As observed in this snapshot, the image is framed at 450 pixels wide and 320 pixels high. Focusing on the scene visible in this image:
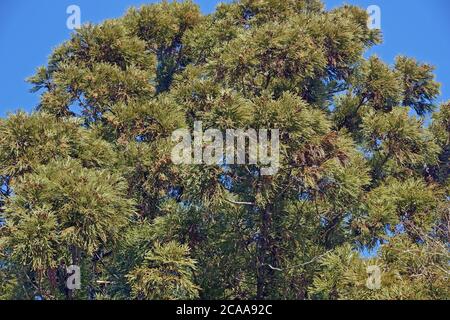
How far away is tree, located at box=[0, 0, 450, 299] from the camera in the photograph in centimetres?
1312

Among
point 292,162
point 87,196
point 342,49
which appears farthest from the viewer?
point 342,49

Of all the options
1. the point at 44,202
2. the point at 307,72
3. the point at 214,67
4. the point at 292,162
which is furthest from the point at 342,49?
the point at 44,202

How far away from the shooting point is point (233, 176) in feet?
46.8

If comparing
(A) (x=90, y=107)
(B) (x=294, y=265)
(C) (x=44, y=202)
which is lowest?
(B) (x=294, y=265)

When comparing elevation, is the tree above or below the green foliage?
above

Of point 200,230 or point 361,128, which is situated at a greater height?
point 361,128

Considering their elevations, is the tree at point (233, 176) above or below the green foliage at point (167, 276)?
above

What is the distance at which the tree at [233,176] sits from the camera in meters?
13.1

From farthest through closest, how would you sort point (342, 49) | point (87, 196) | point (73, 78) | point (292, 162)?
point (73, 78) → point (342, 49) → point (292, 162) → point (87, 196)

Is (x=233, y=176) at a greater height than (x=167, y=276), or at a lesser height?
greater

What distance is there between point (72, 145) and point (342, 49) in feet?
20.1

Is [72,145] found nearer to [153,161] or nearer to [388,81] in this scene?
[153,161]

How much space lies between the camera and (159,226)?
14.9m

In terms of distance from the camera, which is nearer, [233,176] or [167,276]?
[167,276]
